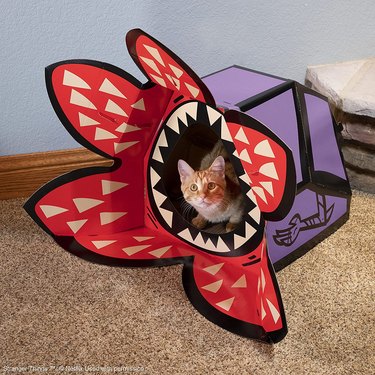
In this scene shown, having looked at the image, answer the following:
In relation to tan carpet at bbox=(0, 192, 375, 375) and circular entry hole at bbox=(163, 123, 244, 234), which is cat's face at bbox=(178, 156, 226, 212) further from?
tan carpet at bbox=(0, 192, 375, 375)

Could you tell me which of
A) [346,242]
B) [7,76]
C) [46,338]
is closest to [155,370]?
[46,338]

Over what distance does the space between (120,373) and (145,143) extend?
0.43 metres

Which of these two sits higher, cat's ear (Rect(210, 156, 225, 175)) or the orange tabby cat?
cat's ear (Rect(210, 156, 225, 175))

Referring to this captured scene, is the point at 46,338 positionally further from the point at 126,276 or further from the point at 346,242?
the point at 346,242

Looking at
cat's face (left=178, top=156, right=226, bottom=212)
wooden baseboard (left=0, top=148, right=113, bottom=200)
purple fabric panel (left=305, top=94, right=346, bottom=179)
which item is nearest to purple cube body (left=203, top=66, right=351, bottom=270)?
purple fabric panel (left=305, top=94, right=346, bottom=179)

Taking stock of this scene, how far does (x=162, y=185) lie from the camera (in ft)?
3.20

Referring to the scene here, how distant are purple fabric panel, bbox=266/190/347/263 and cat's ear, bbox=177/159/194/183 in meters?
0.17

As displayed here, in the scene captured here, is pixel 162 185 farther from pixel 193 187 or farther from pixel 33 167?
Answer: pixel 33 167

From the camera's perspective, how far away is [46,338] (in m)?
0.86

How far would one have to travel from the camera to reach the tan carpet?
2.67 feet

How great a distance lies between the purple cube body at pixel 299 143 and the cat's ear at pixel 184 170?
0.13 meters

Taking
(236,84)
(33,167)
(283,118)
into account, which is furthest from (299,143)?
(33,167)

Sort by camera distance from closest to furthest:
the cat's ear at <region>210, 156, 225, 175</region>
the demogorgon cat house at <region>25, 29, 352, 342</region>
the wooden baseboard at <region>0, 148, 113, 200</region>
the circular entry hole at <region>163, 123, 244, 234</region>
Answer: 1. the demogorgon cat house at <region>25, 29, 352, 342</region>
2. the cat's ear at <region>210, 156, 225, 175</region>
3. the circular entry hole at <region>163, 123, 244, 234</region>
4. the wooden baseboard at <region>0, 148, 113, 200</region>

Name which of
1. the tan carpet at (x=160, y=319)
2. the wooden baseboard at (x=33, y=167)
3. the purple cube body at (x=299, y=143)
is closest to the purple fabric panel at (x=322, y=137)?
the purple cube body at (x=299, y=143)
